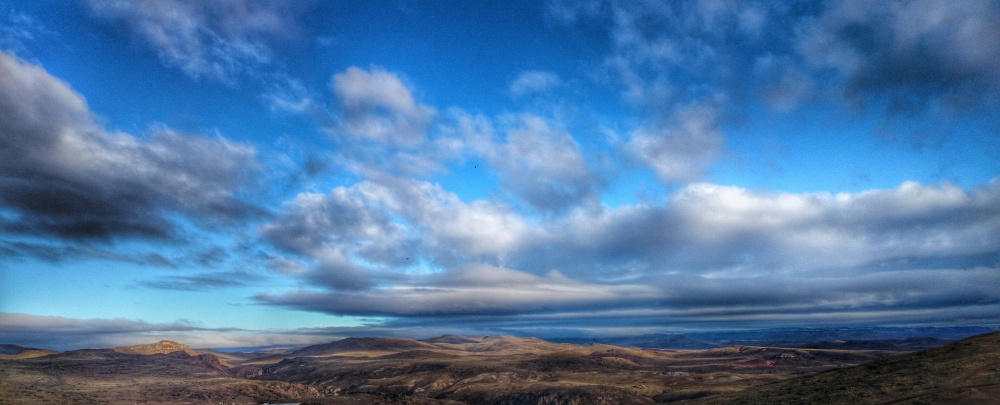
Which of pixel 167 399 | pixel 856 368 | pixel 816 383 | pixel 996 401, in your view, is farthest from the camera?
pixel 167 399

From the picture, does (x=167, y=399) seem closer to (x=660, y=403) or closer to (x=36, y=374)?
(x=36, y=374)

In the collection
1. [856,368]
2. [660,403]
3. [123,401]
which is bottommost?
[660,403]

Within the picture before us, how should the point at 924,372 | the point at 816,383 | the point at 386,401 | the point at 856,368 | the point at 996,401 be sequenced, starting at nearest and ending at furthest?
the point at 996,401
the point at 924,372
the point at 816,383
the point at 856,368
the point at 386,401

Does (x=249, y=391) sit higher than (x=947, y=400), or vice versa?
(x=947, y=400)

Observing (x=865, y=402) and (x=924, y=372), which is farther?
(x=924, y=372)

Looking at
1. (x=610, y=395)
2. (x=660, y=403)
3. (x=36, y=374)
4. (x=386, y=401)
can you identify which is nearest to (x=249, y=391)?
(x=386, y=401)

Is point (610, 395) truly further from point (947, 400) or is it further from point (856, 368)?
point (947, 400)

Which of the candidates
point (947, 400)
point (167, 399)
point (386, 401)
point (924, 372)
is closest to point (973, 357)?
point (924, 372)
